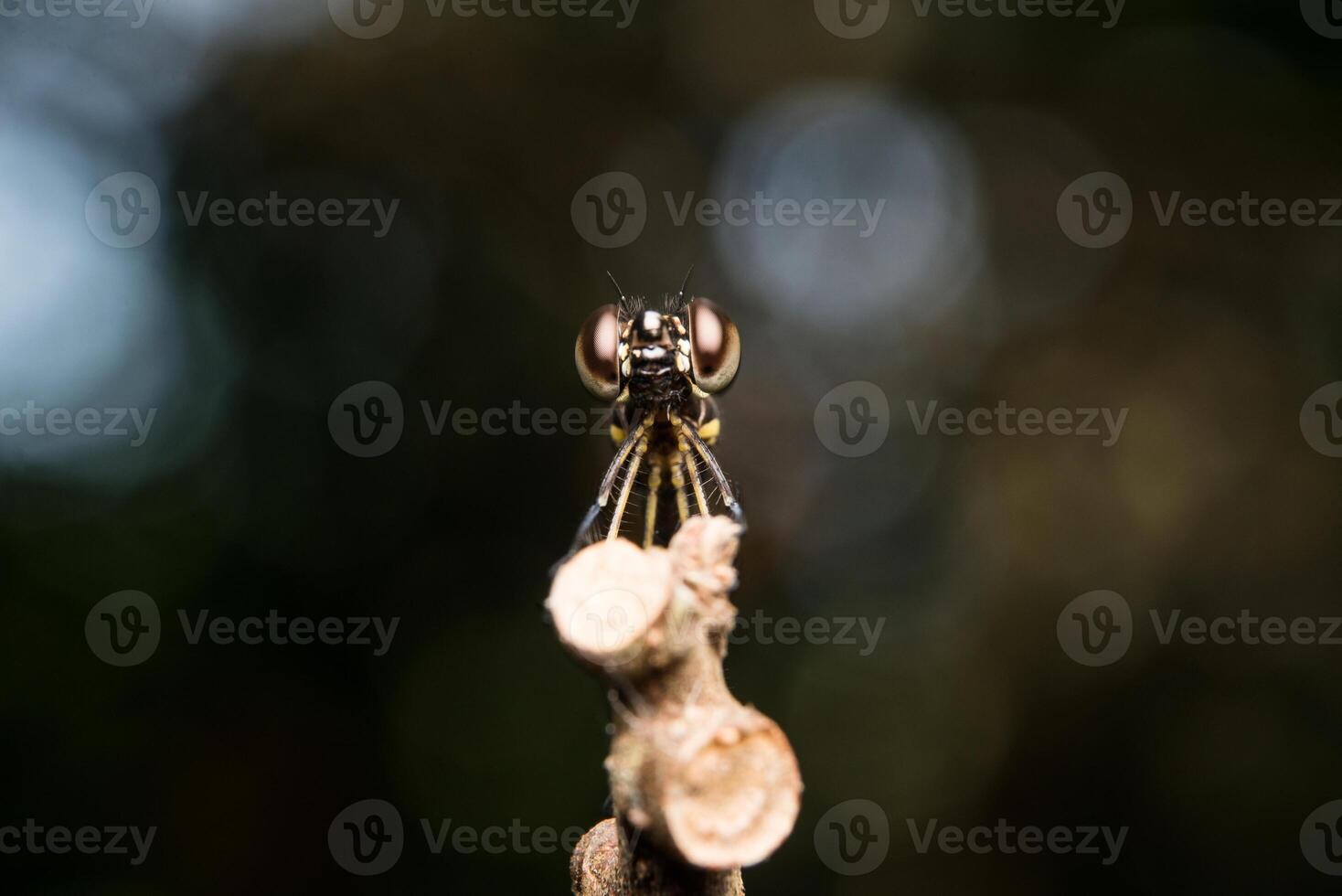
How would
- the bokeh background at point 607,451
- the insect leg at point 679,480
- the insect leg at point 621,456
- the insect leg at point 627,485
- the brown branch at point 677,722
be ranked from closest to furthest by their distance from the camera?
the brown branch at point 677,722, the insect leg at point 627,485, the insect leg at point 621,456, the insect leg at point 679,480, the bokeh background at point 607,451

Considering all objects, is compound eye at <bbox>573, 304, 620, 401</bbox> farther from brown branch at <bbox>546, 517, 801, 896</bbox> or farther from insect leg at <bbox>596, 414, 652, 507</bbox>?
brown branch at <bbox>546, 517, 801, 896</bbox>

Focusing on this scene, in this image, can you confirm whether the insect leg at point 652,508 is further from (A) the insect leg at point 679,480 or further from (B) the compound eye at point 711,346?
Result: (B) the compound eye at point 711,346

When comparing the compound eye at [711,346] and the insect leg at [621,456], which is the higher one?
the compound eye at [711,346]

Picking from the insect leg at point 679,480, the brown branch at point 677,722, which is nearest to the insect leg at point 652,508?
the insect leg at point 679,480

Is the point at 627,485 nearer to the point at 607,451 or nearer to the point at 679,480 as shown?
the point at 679,480

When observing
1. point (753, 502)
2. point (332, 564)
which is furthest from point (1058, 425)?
point (332, 564)

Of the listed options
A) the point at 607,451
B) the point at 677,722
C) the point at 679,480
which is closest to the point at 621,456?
the point at 679,480
